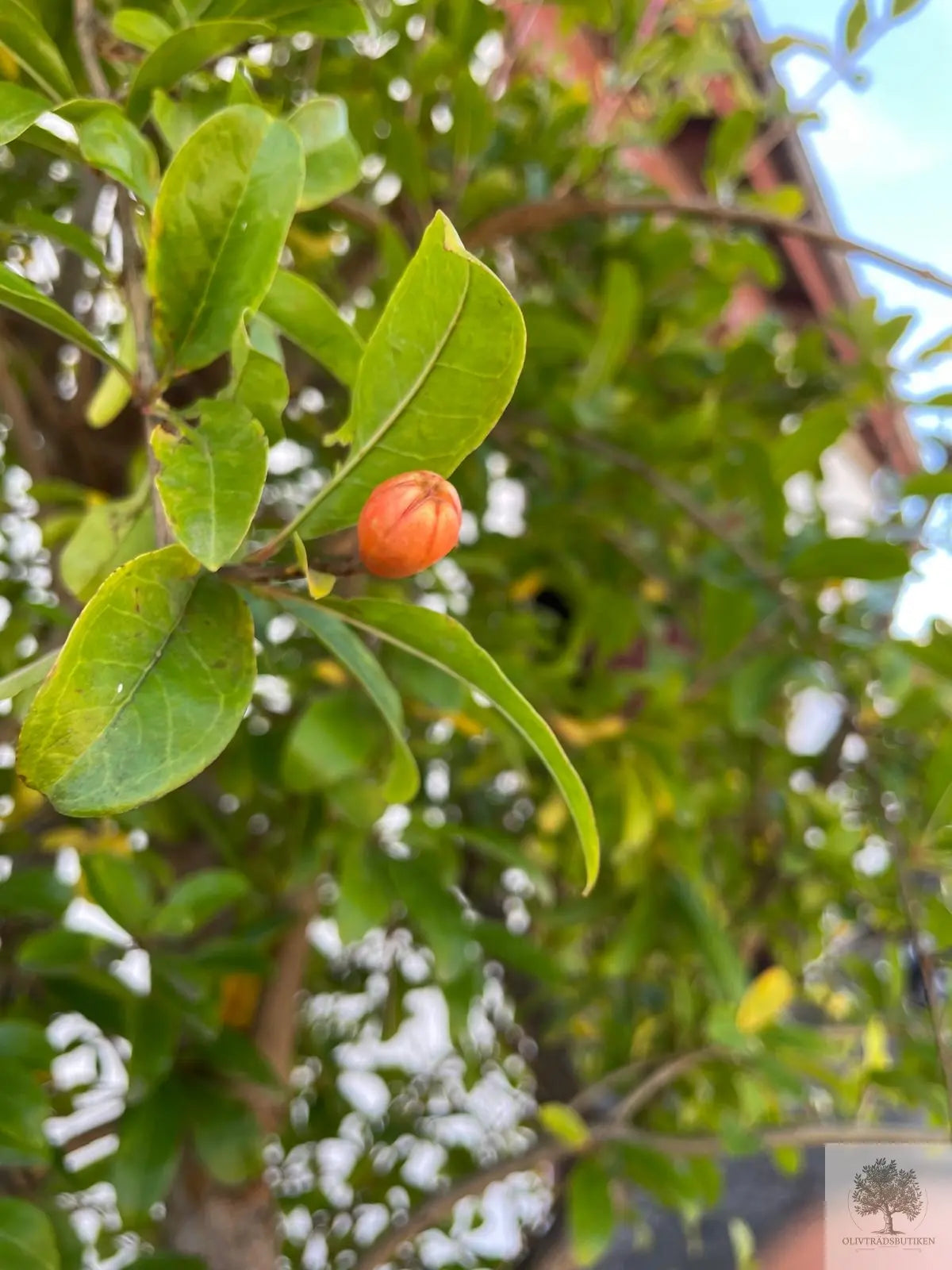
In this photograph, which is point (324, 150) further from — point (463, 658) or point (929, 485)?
point (929, 485)

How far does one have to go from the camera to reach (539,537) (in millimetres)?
781

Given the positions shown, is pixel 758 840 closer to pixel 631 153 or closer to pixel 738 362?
pixel 738 362

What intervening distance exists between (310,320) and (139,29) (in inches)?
4.0

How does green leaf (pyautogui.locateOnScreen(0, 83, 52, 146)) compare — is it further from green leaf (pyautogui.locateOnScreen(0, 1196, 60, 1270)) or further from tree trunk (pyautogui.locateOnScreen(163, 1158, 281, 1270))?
tree trunk (pyautogui.locateOnScreen(163, 1158, 281, 1270))

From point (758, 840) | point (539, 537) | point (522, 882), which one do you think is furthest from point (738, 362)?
point (522, 882)

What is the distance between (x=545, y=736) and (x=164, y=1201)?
63 centimetres

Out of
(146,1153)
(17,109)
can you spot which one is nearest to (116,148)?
(17,109)

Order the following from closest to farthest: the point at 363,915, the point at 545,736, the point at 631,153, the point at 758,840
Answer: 1. the point at 545,736
2. the point at 363,915
3. the point at 758,840
4. the point at 631,153

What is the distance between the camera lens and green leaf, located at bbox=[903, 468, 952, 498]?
560 mm

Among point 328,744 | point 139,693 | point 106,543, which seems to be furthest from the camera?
point 328,744

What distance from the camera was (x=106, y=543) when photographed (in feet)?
1.10

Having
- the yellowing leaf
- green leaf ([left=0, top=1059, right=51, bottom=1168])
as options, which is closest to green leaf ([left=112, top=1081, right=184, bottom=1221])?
green leaf ([left=0, top=1059, right=51, bottom=1168])

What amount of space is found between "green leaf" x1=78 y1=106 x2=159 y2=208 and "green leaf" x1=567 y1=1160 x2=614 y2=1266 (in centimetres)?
61

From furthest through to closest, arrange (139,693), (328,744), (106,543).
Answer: (328,744) < (106,543) < (139,693)
